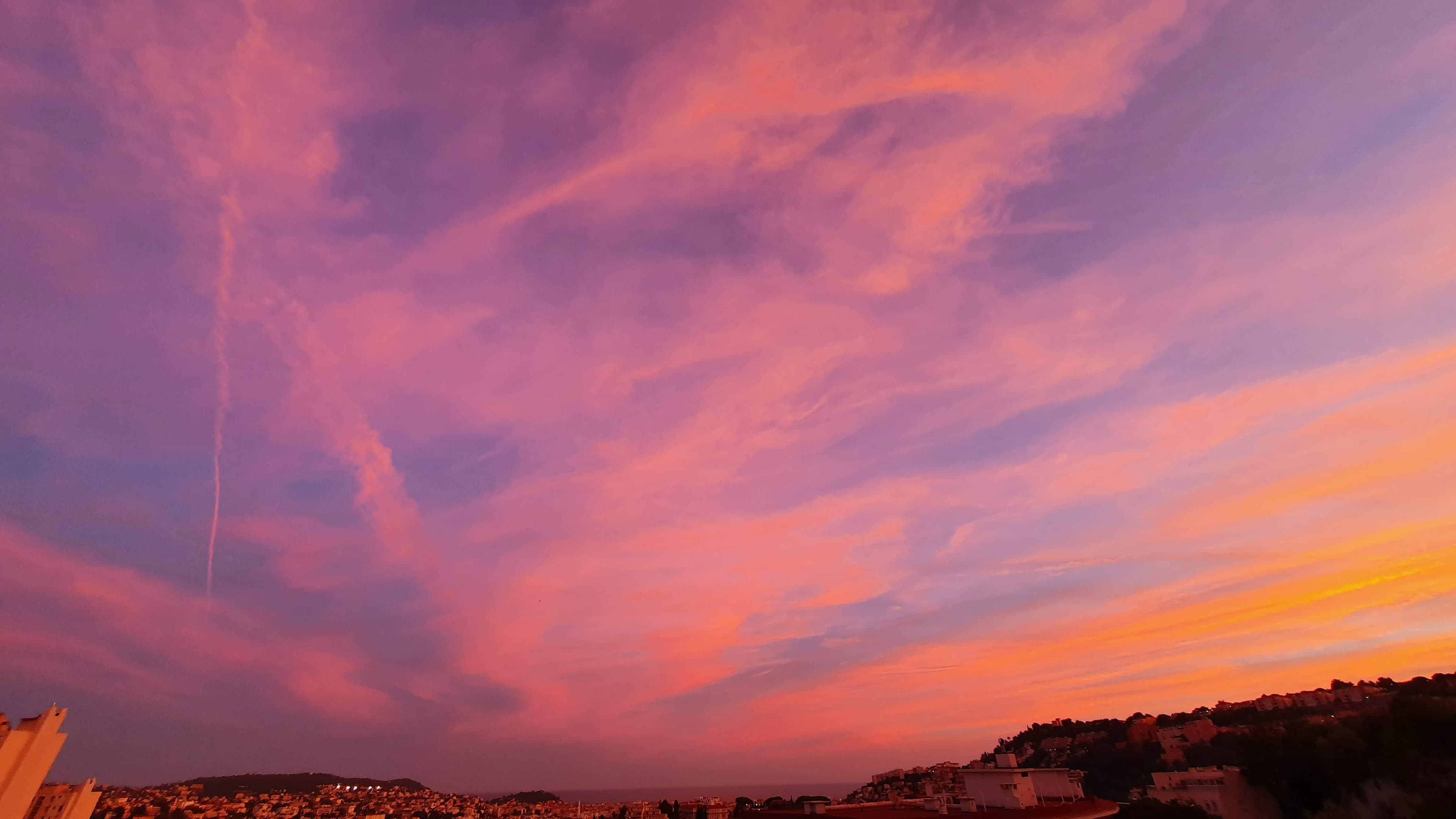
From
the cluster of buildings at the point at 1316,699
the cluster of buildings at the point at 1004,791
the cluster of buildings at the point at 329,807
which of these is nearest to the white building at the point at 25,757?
the cluster of buildings at the point at 329,807

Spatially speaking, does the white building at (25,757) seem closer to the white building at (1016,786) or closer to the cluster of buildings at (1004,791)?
the cluster of buildings at (1004,791)

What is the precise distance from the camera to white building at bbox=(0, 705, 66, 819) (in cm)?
3744

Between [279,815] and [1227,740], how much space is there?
11954cm

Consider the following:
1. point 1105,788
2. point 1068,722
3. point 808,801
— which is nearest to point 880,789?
point 1105,788

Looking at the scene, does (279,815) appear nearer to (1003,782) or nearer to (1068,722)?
(1003,782)

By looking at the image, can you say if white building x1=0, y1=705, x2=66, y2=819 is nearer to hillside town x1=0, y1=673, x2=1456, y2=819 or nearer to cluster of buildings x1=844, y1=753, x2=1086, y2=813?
hillside town x1=0, y1=673, x2=1456, y2=819

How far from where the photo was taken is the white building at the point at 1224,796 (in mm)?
42344

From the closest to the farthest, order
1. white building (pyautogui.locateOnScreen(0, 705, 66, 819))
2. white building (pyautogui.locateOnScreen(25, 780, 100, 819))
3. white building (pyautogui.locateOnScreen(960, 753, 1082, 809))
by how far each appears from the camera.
→ 1. white building (pyautogui.locateOnScreen(960, 753, 1082, 809))
2. white building (pyautogui.locateOnScreen(0, 705, 66, 819))
3. white building (pyautogui.locateOnScreen(25, 780, 100, 819))

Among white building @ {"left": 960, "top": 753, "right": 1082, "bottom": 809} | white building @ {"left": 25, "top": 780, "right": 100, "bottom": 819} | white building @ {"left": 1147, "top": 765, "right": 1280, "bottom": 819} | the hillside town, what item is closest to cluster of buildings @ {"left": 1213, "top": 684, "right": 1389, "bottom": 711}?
the hillside town

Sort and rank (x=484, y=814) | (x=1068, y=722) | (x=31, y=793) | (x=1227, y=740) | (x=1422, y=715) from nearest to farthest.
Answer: (x=1422, y=715) < (x=31, y=793) < (x=1227, y=740) < (x=484, y=814) < (x=1068, y=722)

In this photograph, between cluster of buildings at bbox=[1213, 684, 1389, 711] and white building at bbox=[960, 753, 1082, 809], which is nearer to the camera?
white building at bbox=[960, 753, 1082, 809]

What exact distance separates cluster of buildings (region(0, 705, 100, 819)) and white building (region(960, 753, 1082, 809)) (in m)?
58.3

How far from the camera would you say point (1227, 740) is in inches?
2505

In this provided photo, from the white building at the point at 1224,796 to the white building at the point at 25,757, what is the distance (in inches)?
2968
